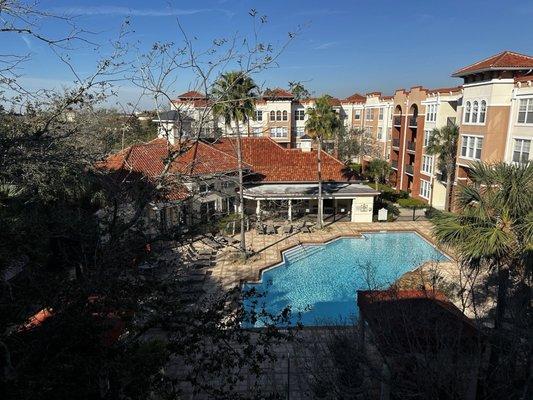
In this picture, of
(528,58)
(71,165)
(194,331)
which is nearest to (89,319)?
(194,331)

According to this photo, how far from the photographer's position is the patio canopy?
100.0 feet

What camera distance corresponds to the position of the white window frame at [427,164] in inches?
1453

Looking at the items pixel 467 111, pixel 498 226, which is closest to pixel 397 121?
pixel 467 111

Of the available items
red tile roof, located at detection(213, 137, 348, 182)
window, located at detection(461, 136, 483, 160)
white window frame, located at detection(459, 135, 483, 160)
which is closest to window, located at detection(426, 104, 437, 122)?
white window frame, located at detection(459, 135, 483, 160)

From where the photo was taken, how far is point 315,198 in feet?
103

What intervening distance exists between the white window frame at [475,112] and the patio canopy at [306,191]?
344 inches

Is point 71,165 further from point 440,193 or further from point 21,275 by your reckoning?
point 440,193

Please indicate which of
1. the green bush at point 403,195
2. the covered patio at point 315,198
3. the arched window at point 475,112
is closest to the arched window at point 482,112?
the arched window at point 475,112

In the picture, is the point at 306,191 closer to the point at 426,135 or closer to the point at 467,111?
the point at 467,111

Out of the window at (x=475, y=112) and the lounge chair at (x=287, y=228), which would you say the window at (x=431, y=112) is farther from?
the lounge chair at (x=287, y=228)

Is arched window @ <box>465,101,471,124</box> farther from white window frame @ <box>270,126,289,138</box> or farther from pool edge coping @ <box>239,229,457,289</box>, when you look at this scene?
white window frame @ <box>270,126,289,138</box>

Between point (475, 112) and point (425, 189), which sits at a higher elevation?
point (475, 112)

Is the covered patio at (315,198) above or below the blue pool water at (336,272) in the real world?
above

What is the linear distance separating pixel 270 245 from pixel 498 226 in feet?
53.8
